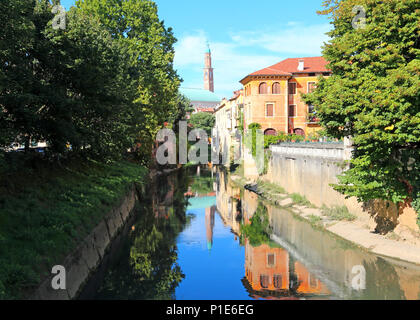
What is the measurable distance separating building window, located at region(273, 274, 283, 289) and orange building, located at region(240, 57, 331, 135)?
129 ft

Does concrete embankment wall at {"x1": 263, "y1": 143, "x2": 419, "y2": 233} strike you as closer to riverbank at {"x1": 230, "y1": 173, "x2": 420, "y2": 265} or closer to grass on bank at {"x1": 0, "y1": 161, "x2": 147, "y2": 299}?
riverbank at {"x1": 230, "y1": 173, "x2": 420, "y2": 265}

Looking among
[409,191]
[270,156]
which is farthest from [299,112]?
[409,191]

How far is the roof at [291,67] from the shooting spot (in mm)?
57375

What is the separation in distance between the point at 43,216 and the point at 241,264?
10078 mm

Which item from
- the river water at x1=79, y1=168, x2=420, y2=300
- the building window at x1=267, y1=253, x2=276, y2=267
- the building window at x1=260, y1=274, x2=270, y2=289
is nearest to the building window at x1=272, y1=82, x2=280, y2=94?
the river water at x1=79, y1=168, x2=420, y2=300

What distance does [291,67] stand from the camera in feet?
197

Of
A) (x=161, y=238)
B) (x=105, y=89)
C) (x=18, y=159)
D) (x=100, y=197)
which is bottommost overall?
(x=161, y=238)

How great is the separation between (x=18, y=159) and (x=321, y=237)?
17.6 meters

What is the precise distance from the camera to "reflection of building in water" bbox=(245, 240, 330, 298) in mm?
17859

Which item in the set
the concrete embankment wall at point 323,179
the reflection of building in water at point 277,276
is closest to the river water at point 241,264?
the reflection of building in water at point 277,276

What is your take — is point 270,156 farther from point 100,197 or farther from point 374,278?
point 374,278

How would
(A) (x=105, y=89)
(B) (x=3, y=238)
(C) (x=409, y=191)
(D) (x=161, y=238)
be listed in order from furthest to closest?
1. (D) (x=161, y=238)
2. (A) (x=105, y=89)
3. (C) (x=409, y=191)
4. (B) (x=3, y=238)

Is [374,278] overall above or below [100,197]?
below

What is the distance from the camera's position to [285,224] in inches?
1202
